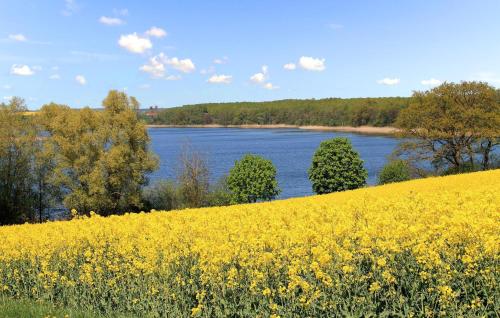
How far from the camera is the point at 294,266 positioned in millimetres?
8531

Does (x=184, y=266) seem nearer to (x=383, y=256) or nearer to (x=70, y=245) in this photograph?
(x=383, y=256)

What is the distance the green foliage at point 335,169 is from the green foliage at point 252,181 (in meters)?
5.98

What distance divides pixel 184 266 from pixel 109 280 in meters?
2.06

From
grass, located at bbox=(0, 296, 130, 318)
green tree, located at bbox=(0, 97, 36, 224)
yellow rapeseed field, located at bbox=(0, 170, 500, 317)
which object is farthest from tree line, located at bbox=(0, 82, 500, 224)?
grass, located at bbox=(0, 296, 130, 318)

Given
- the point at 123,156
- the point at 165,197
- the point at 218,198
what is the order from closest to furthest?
1. the point at 123,156
2. the point at 165,197
3. the point at 218,198

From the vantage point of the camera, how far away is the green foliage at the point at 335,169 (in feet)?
201

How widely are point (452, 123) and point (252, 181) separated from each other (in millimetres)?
25337

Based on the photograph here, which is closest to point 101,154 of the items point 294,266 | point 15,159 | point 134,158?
point 134,158

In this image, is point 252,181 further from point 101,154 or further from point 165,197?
point 101,154

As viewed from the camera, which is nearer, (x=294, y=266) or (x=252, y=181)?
(x=294, y=266)

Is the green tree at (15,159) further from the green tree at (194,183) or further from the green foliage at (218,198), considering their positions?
the green foliage at (218,198)

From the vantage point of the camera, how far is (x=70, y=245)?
1364cm

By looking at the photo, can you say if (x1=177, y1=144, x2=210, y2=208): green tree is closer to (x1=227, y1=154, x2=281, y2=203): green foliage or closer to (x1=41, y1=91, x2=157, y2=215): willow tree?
(x1=227, y1=154, x2=281, y2=203): green foliage

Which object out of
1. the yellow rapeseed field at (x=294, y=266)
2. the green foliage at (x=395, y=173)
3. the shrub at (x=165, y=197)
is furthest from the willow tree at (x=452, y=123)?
the yellow rapeseed field at (x=294, y=266)
